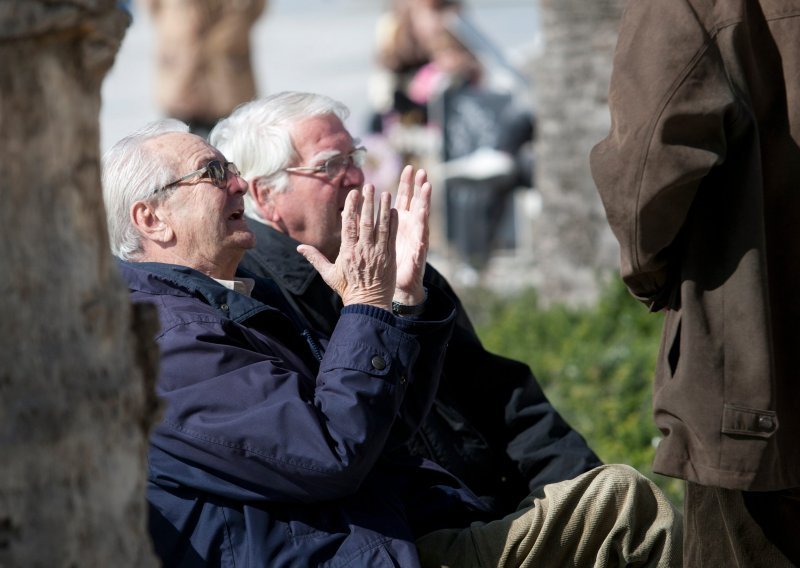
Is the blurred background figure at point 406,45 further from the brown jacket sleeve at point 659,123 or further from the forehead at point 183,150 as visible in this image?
the brown jacket sleeve at point 659,123

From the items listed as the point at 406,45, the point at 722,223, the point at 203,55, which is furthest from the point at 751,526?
the point at 406,45

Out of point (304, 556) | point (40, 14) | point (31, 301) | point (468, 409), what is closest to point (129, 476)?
point (31, 301)

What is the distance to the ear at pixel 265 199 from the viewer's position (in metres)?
3.71

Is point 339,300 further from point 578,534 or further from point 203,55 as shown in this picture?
point 203,55

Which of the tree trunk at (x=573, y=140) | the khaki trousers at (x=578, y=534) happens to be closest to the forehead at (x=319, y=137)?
the khaki trousers at (x=578, y=534)

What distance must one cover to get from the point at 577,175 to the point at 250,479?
5994 millimetres

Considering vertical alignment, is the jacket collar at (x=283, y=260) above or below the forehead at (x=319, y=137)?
below

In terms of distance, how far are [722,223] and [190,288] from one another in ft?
3.92

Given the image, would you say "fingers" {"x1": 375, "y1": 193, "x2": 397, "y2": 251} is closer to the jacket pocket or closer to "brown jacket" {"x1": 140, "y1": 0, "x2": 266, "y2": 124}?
the jacket pocket

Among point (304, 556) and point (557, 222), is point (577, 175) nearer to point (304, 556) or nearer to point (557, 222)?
point (557, 222)

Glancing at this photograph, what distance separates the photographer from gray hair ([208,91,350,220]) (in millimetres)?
3693

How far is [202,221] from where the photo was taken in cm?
314

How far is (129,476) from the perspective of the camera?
1.86m

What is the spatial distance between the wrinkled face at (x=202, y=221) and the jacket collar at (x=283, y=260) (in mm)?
328
